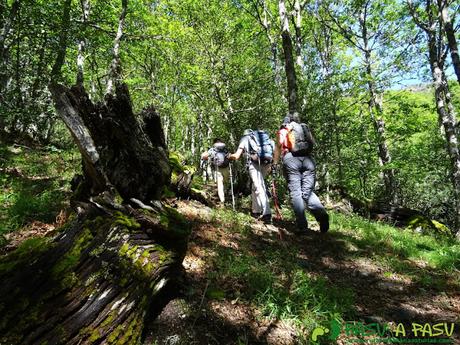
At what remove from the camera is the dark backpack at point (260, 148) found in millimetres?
7742

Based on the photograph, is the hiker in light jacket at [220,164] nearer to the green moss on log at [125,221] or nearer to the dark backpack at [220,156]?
the dark backpack at [220,156]

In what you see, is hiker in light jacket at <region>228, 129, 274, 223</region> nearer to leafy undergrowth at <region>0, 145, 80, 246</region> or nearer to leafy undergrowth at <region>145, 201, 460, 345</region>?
leafy undergrowth at <region>145, 201, 460, 345</region>

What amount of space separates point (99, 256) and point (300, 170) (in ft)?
15.6

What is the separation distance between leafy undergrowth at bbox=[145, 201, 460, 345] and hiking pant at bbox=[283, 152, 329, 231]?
65cm

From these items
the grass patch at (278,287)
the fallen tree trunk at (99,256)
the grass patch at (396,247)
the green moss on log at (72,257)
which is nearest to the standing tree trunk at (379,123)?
the grass patch at (396,247)

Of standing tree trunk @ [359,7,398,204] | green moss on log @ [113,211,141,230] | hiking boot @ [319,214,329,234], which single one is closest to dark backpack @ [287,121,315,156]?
hiking boot @ [319,214,329,234]

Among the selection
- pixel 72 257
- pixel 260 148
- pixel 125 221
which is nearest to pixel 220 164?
pixel 260 148

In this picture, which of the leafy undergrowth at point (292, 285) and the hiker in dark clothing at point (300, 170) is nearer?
the leafy undergrowth at point (292, 285)

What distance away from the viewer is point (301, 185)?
6754 mm

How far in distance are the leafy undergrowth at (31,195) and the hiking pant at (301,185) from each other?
4.57 metres

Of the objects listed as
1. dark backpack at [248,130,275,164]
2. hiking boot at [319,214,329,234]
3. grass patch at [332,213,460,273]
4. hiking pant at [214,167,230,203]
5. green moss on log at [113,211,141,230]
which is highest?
dark backpack at [248,130,275,164]

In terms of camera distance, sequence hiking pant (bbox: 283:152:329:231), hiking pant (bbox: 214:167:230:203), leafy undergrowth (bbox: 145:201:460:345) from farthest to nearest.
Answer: hiking pant (bbox: 214:167:230:203) → hiking pant (bbox: 283:152:329:231) → leafy undergrowth (bbox: 145:201:460:345)

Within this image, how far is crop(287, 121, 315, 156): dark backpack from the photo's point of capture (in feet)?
22.1

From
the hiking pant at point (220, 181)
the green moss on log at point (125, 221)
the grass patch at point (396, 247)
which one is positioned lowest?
the grass patch at point (396, 247)
